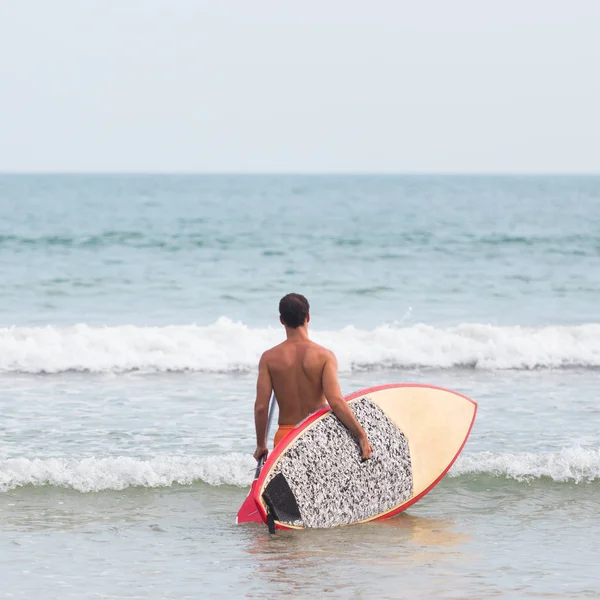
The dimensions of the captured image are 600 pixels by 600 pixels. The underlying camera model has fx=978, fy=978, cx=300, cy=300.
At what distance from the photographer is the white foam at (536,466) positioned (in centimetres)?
754

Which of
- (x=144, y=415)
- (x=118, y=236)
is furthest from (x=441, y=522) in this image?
(x=118, y=236)

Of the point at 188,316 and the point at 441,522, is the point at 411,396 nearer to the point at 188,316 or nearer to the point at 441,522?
the point at 441,522

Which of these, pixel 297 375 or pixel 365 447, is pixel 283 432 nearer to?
pixel 297 375

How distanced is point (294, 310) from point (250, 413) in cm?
404

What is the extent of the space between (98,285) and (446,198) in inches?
1923

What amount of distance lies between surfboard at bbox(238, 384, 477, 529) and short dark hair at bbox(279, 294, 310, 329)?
2.05 feet

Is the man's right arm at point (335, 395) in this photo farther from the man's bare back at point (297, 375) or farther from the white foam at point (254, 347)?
the white foam at point (254, 347)

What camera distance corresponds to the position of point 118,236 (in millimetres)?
32188

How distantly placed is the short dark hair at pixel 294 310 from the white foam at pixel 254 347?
6508 millimetres

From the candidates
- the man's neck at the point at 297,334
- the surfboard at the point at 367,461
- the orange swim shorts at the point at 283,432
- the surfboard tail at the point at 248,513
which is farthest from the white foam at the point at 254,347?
the man's neck at the point at 297,334

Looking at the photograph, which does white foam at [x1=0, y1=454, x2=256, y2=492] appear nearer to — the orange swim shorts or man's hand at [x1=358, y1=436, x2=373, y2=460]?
the orange swim shorts

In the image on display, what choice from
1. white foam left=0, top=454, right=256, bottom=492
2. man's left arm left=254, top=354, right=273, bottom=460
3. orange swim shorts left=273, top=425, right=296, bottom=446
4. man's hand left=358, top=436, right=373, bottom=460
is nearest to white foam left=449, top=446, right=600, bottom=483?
man's hand left=358, top=436, right=373, bottom=460

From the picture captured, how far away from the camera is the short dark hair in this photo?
585 cm

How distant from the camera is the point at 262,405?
19.6ft
